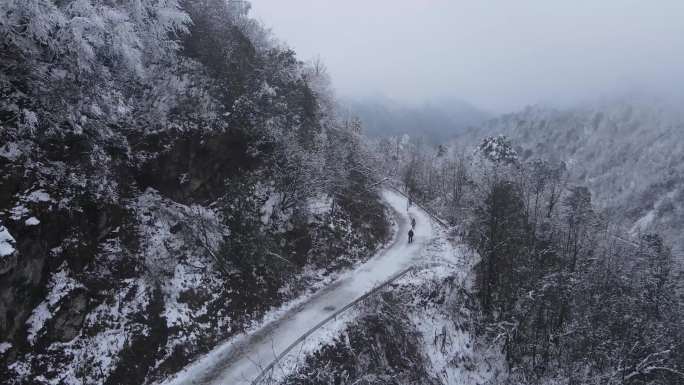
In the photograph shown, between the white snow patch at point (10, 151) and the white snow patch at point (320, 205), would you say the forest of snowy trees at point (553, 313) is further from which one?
the white snow patch at point (10, 151)

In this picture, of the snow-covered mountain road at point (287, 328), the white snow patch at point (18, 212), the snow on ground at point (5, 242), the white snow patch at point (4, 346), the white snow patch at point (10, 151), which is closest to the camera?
the snow on ground at point (5, 242)

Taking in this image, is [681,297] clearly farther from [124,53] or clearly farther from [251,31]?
[124,53]

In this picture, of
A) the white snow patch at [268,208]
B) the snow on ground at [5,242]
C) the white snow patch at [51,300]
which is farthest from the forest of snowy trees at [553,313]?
the snow on ground at [5,242]

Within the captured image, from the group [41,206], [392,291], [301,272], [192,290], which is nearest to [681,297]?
[392,291]

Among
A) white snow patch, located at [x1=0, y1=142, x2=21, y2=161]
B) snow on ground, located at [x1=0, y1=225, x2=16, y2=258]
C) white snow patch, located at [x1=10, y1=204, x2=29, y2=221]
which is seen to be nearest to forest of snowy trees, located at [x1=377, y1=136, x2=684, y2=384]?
snow on ground, located at [x1=0, y1=225, x2=16, y2=258]

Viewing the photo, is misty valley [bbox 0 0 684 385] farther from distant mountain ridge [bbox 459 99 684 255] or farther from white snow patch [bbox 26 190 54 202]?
distant mountain ridge [bbox 459 99 684 255]
